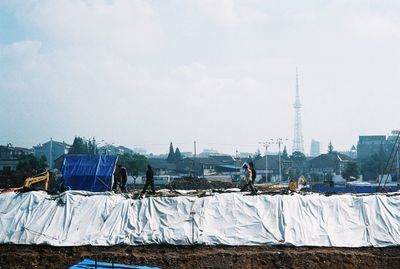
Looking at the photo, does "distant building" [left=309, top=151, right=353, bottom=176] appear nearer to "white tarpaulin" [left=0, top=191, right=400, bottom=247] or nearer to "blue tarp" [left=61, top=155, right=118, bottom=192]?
"blue tarp" [left=61, top=155, right=118, bottom=192]

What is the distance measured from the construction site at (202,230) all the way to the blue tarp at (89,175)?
7.45ft

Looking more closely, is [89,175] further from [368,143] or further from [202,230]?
[368,143]

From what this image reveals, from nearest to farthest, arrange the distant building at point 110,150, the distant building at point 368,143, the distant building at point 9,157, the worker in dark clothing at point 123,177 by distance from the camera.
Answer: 1. the worker in dark clothing at point 123,177
2. the distant building at point 9,157
3. the distant building at point 110,150
4. the distant building at point 368,143

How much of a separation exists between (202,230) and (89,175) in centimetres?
555

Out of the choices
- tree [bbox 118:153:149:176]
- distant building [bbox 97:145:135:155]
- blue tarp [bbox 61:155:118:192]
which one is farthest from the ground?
tree [bbox 118:153:149:176]

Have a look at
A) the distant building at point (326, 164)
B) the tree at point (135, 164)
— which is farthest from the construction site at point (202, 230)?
the distant building at point (326, 164)

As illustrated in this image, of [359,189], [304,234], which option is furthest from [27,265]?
[359,189]

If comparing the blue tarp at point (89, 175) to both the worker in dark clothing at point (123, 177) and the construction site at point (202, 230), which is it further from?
the construction site at point (202, 230)

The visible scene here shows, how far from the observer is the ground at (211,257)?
11797 millimetres

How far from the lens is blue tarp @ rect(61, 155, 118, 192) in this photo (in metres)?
16.5

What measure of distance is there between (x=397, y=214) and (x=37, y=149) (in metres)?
83.7

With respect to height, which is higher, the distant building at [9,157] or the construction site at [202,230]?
the distant building at [9,157]

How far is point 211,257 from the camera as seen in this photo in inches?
467

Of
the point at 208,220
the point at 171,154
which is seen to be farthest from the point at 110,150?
the point at 208,220
